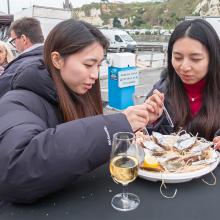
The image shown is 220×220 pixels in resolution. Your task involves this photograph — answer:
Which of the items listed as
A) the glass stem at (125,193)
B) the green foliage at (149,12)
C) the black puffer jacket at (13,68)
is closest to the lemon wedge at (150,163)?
the glass stem at (125,193)

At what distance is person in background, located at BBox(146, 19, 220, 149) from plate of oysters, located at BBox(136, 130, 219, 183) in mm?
646

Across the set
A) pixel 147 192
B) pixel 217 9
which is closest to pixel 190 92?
pixel 147 192

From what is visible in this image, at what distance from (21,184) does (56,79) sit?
724 mm

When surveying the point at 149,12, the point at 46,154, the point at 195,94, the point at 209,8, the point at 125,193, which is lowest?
the point at 125,193

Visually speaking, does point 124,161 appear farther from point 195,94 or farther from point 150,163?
point 195,94

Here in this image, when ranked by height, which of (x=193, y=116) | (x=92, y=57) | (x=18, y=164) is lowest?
(x=193, y=116)

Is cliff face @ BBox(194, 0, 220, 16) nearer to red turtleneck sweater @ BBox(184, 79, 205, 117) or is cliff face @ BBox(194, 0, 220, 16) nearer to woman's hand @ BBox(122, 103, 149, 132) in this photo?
red turtleneck sweater @ BBox(184, 79, 205, 117)

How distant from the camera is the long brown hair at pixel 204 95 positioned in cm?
242

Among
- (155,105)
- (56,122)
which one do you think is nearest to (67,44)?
(56,122)

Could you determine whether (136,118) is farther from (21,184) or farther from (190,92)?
(190,92)

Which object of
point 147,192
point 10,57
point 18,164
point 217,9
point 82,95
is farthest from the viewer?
point 217,9

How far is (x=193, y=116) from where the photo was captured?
254cm

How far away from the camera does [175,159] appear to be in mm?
1591

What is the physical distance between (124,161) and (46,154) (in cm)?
31
